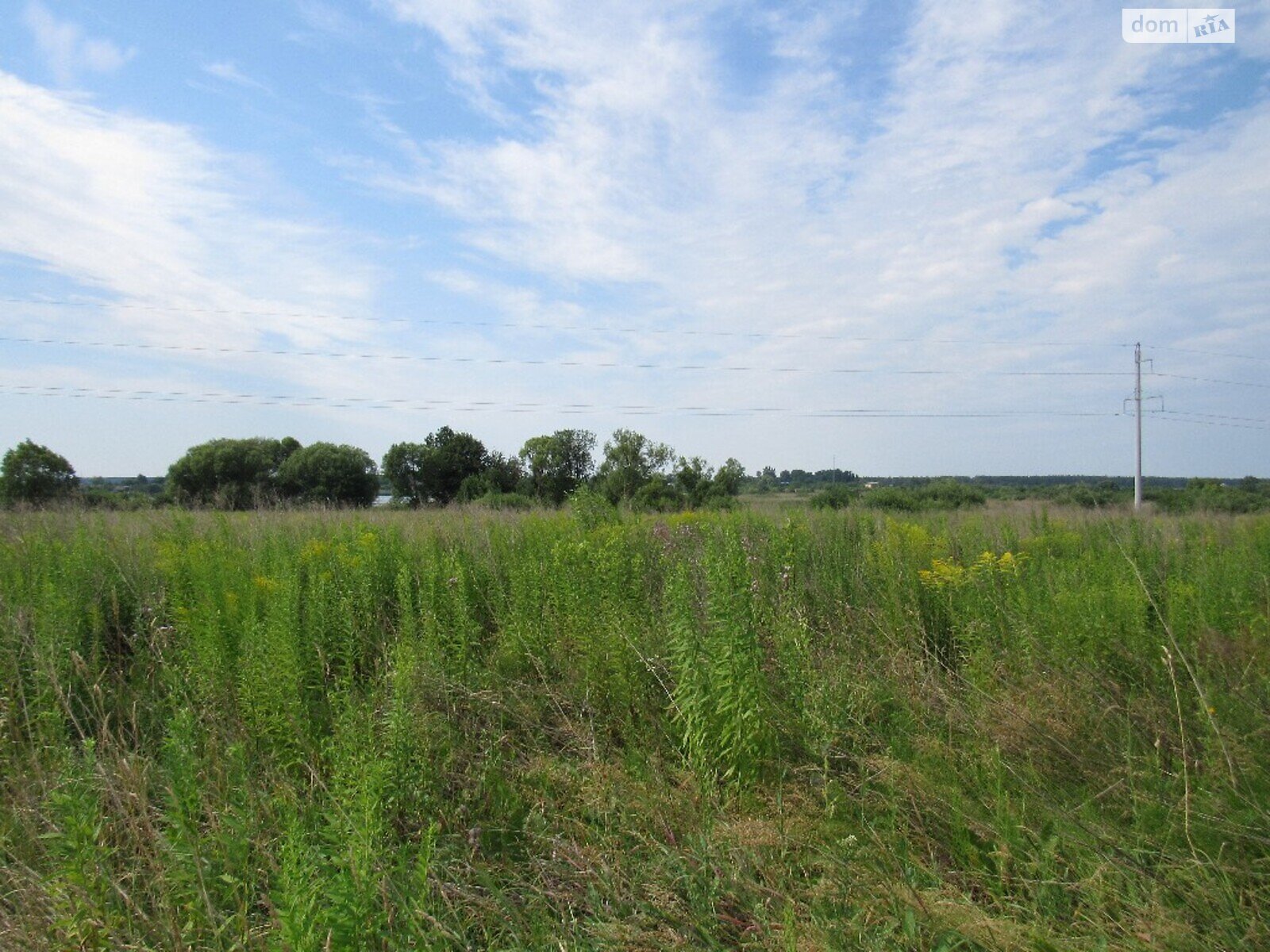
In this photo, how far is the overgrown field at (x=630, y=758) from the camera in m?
2.14

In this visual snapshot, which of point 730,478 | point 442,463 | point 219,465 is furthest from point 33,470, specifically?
point 730,478

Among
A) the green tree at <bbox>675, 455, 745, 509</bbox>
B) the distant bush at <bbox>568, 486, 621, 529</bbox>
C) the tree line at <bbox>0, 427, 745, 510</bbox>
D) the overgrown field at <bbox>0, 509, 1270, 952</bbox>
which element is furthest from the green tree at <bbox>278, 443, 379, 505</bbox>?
the overgrown field at <bbox>0, 509, 1270, 952</bbox>

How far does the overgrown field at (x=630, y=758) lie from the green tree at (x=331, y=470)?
97.3ft

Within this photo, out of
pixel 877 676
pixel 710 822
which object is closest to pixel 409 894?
pixel 710 822

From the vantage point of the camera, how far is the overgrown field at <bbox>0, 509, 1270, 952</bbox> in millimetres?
2145

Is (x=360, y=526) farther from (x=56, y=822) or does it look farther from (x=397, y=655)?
(x=56, y=822)

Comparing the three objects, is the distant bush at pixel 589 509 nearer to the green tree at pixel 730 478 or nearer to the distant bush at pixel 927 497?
the distant bush at pixel 927 497

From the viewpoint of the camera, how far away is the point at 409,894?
223cm

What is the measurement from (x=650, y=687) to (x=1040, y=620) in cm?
224

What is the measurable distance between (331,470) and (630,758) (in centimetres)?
3557

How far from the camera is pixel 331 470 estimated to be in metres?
35.7

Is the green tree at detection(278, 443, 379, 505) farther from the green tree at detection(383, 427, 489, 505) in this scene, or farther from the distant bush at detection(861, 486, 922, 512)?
the distant bush at detection(861, 486, 922, 512)

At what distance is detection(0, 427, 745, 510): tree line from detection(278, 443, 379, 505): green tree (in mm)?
58

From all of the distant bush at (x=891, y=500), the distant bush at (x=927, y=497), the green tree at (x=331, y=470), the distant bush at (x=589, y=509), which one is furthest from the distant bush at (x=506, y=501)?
the green tree at (x=331, y=470)
